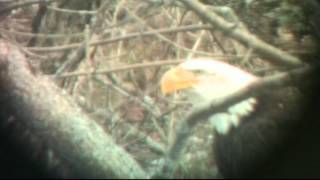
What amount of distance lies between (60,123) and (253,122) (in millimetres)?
430

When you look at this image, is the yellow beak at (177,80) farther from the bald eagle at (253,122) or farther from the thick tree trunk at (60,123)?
the thick tree trunk at (60,123)

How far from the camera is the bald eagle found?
1232 millimetres

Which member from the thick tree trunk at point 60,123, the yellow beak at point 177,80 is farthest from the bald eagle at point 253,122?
the thick tree trunk at point 60,123

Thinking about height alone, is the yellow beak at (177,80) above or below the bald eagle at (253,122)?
above

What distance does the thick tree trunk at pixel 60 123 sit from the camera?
122 centimetres

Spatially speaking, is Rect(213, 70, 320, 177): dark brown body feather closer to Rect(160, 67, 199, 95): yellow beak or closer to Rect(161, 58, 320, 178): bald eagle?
Rect(161, 58, 320, 178): bald eagle

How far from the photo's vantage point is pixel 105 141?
1.23 meters

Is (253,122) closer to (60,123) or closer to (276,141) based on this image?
(276,141)

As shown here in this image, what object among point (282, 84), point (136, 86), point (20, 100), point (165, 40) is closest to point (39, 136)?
point (20, 100)

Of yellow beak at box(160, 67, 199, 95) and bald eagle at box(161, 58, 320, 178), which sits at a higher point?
yellow beak at box(160, 67, 199, 95)

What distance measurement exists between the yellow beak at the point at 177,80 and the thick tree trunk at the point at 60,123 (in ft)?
0.56

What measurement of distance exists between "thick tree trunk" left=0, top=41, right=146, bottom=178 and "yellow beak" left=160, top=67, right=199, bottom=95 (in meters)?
0.17

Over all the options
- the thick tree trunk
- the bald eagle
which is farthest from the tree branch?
the thick tree trunk

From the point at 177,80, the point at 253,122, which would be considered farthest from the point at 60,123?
the point at 253,122
